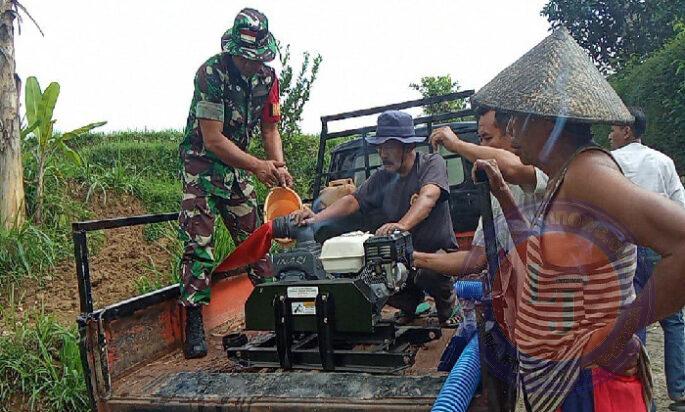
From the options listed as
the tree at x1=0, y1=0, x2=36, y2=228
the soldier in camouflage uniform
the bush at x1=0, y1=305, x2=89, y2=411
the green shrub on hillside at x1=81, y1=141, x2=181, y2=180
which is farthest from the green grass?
the green shrub on hillside at x1=81, y1=141, x2=181, y2=180

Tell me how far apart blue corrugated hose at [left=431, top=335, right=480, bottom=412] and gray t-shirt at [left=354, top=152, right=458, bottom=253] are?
4.68 ft

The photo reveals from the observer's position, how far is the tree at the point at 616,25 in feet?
38.4

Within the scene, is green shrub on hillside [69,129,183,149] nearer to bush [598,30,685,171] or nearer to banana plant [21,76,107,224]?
banana plant [21,76,107,224]

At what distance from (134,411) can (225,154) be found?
52.6 inches

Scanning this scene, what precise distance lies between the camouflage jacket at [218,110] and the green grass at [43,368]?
4.73ft

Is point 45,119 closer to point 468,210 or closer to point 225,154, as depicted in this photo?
point 225,154

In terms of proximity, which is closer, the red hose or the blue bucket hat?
the red hose

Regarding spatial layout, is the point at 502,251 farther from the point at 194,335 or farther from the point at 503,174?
the point at 194,335

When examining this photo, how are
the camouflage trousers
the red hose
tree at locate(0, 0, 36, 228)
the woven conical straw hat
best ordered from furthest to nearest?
1. tree at locate(0, 0, 36, 228)
2. the red hose
3. the camouflage trousers
4. the woven conical straw hat

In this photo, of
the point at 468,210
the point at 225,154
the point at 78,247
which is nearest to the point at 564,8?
the point at 468,210

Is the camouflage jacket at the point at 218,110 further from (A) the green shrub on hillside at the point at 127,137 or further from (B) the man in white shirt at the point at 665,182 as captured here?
(A) the green shrub on hillside at the point at 127,137

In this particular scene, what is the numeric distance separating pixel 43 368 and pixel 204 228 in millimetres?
1492

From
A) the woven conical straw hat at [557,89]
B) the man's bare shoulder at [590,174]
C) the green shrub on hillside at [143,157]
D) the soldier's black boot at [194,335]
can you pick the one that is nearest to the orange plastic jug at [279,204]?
the soldier's black boot at [194,335]

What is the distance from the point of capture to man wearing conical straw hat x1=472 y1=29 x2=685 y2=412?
1.31 meters
